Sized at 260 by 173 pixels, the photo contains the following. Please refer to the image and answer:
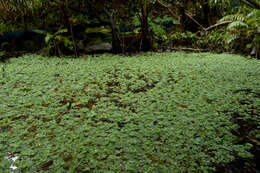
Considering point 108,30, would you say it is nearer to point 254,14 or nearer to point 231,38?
point 231,38

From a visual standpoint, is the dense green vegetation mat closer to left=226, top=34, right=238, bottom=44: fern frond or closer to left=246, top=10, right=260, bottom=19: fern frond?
left=226, top=34, right=238, bottom=44: fern frond

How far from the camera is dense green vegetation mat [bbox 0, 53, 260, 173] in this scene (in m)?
1.10

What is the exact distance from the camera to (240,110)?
1.58 meters

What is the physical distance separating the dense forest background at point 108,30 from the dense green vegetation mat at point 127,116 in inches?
34.9

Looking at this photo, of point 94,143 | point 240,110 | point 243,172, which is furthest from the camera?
point 240,110

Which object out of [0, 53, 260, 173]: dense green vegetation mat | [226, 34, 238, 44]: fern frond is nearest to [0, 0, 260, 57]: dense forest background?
[226, 34, 238, 44]: fern frond

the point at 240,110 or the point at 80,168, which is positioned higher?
the point at 240,110

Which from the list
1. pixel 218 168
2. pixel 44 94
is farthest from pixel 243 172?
pixel 44 94

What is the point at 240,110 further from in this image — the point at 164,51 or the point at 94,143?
the point at 164,51

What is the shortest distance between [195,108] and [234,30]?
2508mm

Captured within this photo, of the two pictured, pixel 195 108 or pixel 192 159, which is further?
pixel 195 108

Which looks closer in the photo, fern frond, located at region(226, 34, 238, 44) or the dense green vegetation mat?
the dense green vegetation mat

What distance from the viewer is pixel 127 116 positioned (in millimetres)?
1538

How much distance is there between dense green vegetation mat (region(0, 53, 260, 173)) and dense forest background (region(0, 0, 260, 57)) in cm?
89
